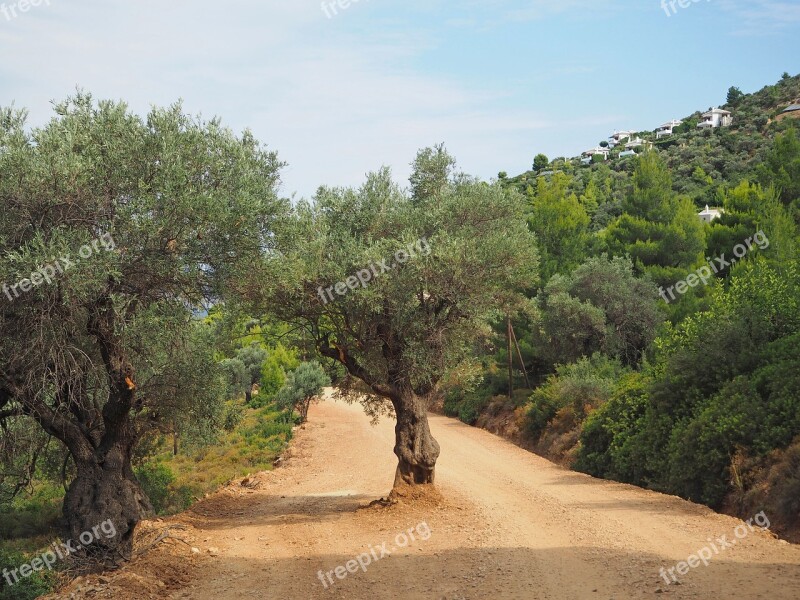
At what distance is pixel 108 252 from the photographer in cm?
1068

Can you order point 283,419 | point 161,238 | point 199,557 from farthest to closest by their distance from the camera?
point 283,419
point 199,557
point 161,238

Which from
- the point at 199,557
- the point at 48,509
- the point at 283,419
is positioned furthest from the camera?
the point at 283,419

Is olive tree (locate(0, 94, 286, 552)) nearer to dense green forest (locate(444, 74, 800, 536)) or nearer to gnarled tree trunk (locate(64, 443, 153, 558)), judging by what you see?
gnarled tree trunk (locate(64, 443, 153, 558))

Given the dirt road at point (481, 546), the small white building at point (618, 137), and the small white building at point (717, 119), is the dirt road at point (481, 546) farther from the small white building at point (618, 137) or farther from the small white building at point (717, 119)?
the small white building at point (618, 137)

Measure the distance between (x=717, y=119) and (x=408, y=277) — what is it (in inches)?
4345

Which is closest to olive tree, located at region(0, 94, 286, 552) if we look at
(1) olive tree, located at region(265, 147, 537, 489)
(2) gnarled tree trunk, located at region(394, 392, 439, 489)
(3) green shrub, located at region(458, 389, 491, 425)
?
(1) olive tree, located at region(265, 147, 537, 489)

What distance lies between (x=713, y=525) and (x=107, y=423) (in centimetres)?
1111

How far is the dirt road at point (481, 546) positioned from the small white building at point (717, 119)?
9327 cm

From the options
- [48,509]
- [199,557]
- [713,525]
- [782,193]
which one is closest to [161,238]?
[199,557]

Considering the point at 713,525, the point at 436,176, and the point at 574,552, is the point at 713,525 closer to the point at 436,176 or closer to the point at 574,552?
the point at 574,552

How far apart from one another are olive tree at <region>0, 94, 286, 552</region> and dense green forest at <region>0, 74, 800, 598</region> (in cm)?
4

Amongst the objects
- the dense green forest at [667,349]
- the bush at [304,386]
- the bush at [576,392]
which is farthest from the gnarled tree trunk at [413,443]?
the bush at [304,386]

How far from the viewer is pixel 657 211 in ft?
129

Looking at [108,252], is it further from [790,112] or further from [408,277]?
[790,112]
